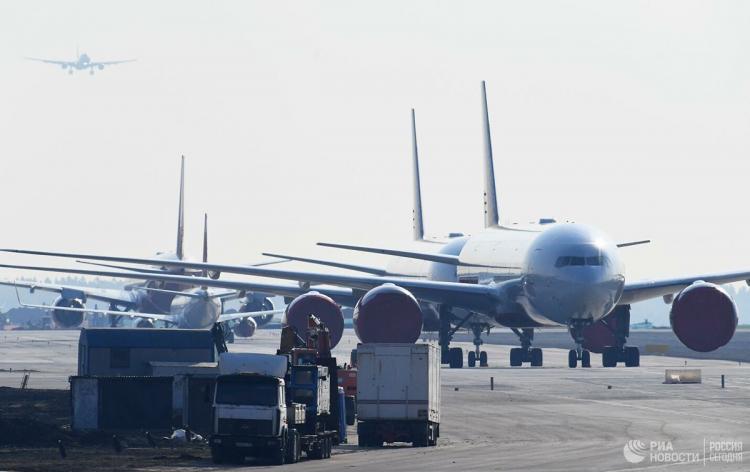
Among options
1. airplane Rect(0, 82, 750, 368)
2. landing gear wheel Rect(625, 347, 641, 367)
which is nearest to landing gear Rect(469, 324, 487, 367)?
airplane Rect(0, 82, 750, 368)

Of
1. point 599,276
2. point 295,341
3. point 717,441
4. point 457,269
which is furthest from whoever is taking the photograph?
point 457,269

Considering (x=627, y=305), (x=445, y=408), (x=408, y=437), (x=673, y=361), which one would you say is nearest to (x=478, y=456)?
(x=408, y=437)

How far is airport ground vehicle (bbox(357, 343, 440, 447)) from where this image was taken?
1496 inches

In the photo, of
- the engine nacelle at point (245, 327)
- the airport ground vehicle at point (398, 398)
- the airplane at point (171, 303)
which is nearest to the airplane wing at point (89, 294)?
the airplane at point (171, 303)

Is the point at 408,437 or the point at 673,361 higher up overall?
the point at 673,361

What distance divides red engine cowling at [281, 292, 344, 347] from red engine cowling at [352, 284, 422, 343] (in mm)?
2875

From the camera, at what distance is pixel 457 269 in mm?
74375

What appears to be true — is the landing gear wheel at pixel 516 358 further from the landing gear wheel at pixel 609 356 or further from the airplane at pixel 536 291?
the landing gear wheel at pixel 609 356

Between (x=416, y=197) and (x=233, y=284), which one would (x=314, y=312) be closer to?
(x=233, y=284)

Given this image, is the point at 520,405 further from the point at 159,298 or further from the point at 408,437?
the point at 159,298

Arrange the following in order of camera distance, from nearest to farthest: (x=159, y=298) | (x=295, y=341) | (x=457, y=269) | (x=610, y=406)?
(x=295, y=341)
(x=610, y=406)
(x=457, y=269)
(x=159, y=298)

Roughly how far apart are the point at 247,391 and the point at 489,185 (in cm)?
4419

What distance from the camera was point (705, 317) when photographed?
6300 centimetres

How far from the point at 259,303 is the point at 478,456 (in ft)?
330
